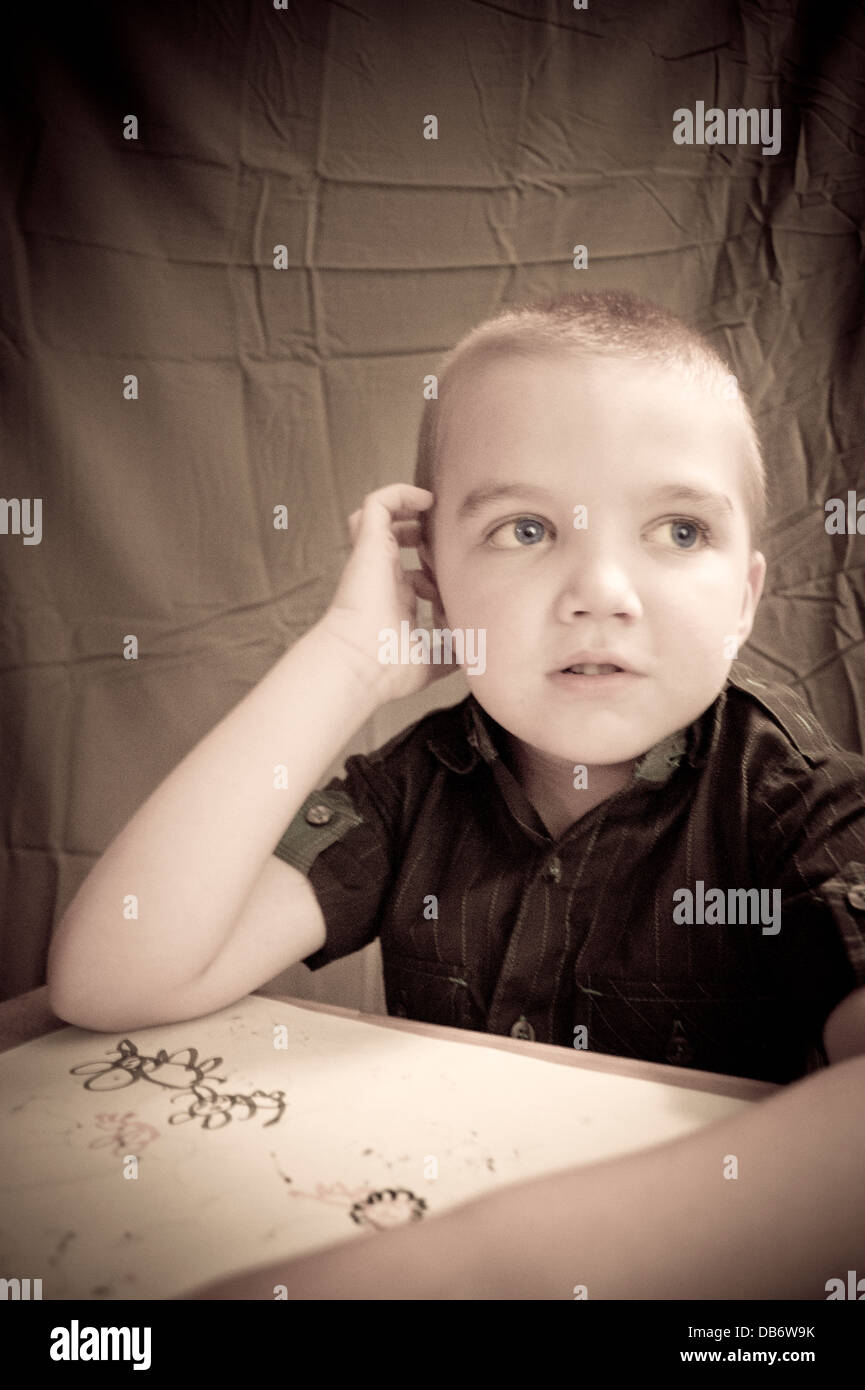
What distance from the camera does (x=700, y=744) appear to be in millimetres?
652

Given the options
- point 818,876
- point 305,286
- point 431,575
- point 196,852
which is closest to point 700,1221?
point 818,876

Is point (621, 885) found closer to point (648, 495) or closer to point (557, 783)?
point (557, 783)

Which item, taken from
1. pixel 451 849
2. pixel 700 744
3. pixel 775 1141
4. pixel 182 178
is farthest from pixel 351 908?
pixel 182 178

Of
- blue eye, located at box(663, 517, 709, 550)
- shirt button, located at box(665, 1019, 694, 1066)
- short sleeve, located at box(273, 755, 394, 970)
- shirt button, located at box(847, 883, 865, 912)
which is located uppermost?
blue eye, located at box(663, 517, 709, 550)

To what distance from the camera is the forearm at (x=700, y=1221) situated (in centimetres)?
36

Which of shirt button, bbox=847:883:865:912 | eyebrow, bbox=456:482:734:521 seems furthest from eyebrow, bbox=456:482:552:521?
shirt button, bbox=847:883:865:912

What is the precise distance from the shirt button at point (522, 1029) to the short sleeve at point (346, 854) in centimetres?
13

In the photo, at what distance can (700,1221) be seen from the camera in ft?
1.20

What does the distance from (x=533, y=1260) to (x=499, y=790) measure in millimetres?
363

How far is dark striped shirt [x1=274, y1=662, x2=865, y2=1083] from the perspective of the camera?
60 cm

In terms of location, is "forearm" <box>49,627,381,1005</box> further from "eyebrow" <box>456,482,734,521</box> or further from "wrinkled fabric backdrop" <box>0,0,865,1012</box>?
"wrinkled fabric backdrop" <box>0,0,865,1012</box>

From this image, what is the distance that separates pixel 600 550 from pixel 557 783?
20cm

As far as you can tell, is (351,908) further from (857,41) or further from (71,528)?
(857,41)

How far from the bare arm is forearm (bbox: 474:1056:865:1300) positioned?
27 centimetres
